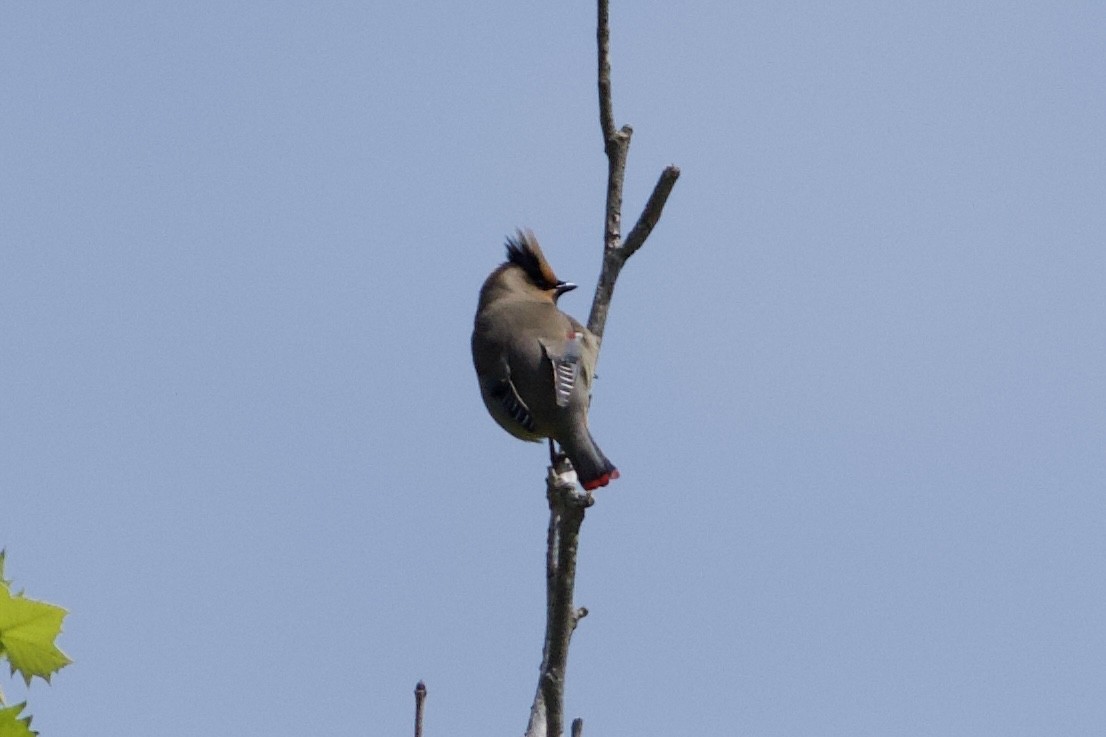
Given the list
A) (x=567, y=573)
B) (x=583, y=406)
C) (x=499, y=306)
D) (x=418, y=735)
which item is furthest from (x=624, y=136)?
(x=499, y=306)

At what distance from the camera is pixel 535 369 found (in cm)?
609

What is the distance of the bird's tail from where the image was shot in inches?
214

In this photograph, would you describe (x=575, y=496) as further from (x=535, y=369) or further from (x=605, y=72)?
(x=535, y=369)

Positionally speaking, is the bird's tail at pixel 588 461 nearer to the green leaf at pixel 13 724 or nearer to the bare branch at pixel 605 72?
the bare branch at pixel 605 72

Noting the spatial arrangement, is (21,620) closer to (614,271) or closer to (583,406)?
(614,271)

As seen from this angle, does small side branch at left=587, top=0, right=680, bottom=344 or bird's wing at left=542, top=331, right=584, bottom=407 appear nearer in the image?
small side branch at left=587, top=0, right=680, bottom=344

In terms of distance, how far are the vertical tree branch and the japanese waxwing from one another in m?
1.89

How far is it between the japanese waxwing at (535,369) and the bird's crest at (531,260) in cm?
7

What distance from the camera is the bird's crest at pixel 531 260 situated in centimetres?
730

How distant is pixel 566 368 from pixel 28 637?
4.36 metres

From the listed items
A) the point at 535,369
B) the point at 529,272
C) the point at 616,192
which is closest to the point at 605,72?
the point at 616,192

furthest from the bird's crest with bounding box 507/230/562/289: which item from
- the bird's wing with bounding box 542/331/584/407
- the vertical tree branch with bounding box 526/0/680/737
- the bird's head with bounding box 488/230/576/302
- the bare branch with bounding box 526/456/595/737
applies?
the bare branch with bounding box 526/456/595/737

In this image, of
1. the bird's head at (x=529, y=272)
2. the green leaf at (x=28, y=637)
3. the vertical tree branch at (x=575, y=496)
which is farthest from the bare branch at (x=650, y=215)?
the bird's head at (x=529, y=272)

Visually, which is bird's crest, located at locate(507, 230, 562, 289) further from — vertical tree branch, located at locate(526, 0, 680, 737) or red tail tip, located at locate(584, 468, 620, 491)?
vertical tree branch, located at locate(526, 0, 680, 737)
